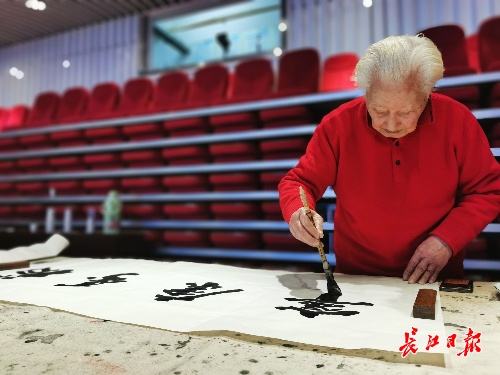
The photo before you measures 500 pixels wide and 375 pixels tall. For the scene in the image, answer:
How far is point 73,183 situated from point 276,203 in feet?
6.92

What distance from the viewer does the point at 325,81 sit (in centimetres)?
398

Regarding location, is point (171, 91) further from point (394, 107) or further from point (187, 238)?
point (394, 107)

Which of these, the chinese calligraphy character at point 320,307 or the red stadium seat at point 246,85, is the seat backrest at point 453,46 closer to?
the red stadium seat at point 246,85

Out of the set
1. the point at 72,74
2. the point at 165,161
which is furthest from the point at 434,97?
the point at 72,74

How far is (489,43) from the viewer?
8.89 ft

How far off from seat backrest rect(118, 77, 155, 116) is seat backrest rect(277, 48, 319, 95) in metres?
1.51

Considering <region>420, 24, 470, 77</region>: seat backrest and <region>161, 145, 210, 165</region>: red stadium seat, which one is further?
<region>161, 145, 210, 165</region>: red stadium seat

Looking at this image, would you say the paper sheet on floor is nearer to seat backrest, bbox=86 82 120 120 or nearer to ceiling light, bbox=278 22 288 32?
seat backrest, bbox=86 82 120 120

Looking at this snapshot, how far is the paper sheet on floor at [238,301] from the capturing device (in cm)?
69

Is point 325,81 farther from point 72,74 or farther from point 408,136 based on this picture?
point 72,74

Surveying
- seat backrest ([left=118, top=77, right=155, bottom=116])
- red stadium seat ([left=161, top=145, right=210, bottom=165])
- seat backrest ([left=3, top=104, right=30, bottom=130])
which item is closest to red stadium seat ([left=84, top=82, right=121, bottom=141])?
seat backrest ([left=118, top=77, right=155, bottom=116])

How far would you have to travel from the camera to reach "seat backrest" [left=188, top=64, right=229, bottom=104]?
12.6 feet

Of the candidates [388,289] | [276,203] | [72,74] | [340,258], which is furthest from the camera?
[72,74]

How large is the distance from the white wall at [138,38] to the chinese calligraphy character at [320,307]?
15.4 ft
